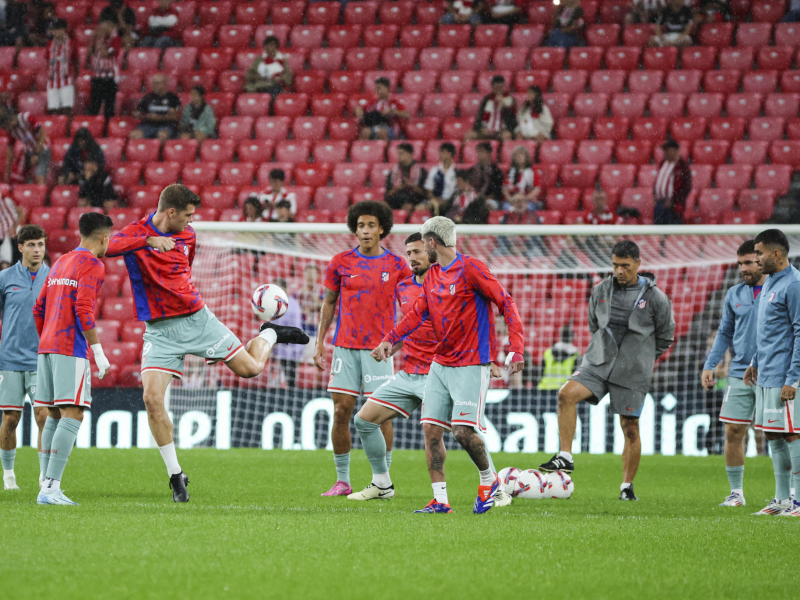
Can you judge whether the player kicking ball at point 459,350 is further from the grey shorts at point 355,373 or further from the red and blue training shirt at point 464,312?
the grey shorts at point 355,373

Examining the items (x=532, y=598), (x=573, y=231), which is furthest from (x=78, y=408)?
(x=573, y=231)

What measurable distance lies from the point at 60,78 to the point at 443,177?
311 inches

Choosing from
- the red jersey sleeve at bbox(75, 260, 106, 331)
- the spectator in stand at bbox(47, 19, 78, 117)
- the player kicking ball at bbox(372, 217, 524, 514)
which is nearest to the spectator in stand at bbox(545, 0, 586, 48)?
the spectator in stand at bbox(47, 19, 78, 117)

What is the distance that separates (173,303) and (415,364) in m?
1.79

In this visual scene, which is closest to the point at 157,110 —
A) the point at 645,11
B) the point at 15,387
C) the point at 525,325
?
the point at 525,325

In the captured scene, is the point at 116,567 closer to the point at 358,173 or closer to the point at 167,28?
the point at 358,173

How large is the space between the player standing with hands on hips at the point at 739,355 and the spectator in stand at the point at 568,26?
36.2 feet

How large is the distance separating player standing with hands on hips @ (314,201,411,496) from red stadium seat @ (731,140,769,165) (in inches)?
387

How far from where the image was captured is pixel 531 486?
7617 mm

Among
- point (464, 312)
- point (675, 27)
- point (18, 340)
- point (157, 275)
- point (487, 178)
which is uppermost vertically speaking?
A: point (675, 27)

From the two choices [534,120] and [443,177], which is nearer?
[443,177]

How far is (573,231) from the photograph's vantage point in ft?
37.5

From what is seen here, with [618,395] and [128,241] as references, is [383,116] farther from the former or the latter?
[128,241]

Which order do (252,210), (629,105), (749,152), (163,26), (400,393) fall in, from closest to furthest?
(400,393) → (252,210) → (749,152) → (629,105) → (163,26)
